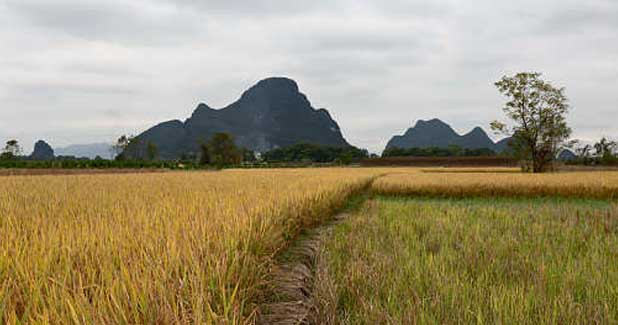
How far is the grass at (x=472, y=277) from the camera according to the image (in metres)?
2.11

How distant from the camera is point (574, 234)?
493 cm

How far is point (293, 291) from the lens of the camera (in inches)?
106

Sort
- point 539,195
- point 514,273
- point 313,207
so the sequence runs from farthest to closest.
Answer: point 539,195, point 313,207, point 514,273

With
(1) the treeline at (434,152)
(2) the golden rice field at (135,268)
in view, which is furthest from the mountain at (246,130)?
(2) the golden rice field at (135,268)

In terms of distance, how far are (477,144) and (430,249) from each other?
186192 mm

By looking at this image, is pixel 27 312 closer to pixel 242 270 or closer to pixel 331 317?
pixel 242 270

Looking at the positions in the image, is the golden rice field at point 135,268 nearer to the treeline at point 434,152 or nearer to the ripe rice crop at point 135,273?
the ripe rice crop at point 135,273

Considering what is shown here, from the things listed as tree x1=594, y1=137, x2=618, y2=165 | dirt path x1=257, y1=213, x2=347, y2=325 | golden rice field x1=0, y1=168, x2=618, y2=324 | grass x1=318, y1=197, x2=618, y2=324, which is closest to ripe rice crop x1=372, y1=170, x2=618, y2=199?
grass x1=318, y1=197, x2=618, y2=324

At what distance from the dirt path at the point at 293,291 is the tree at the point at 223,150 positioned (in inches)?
3096

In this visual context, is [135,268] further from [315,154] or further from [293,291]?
[315,154]

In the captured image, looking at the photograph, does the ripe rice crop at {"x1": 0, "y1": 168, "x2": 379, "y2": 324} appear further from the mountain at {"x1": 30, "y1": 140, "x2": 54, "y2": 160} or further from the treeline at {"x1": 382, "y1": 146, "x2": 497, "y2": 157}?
the mountain at {"x1": 30, "y1": 140, "x2": 54, "y2": 160}

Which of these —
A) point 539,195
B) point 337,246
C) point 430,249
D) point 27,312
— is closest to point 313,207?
point 337,246

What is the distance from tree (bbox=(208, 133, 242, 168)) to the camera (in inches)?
3206

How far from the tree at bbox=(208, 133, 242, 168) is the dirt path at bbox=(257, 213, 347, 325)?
78632mm
